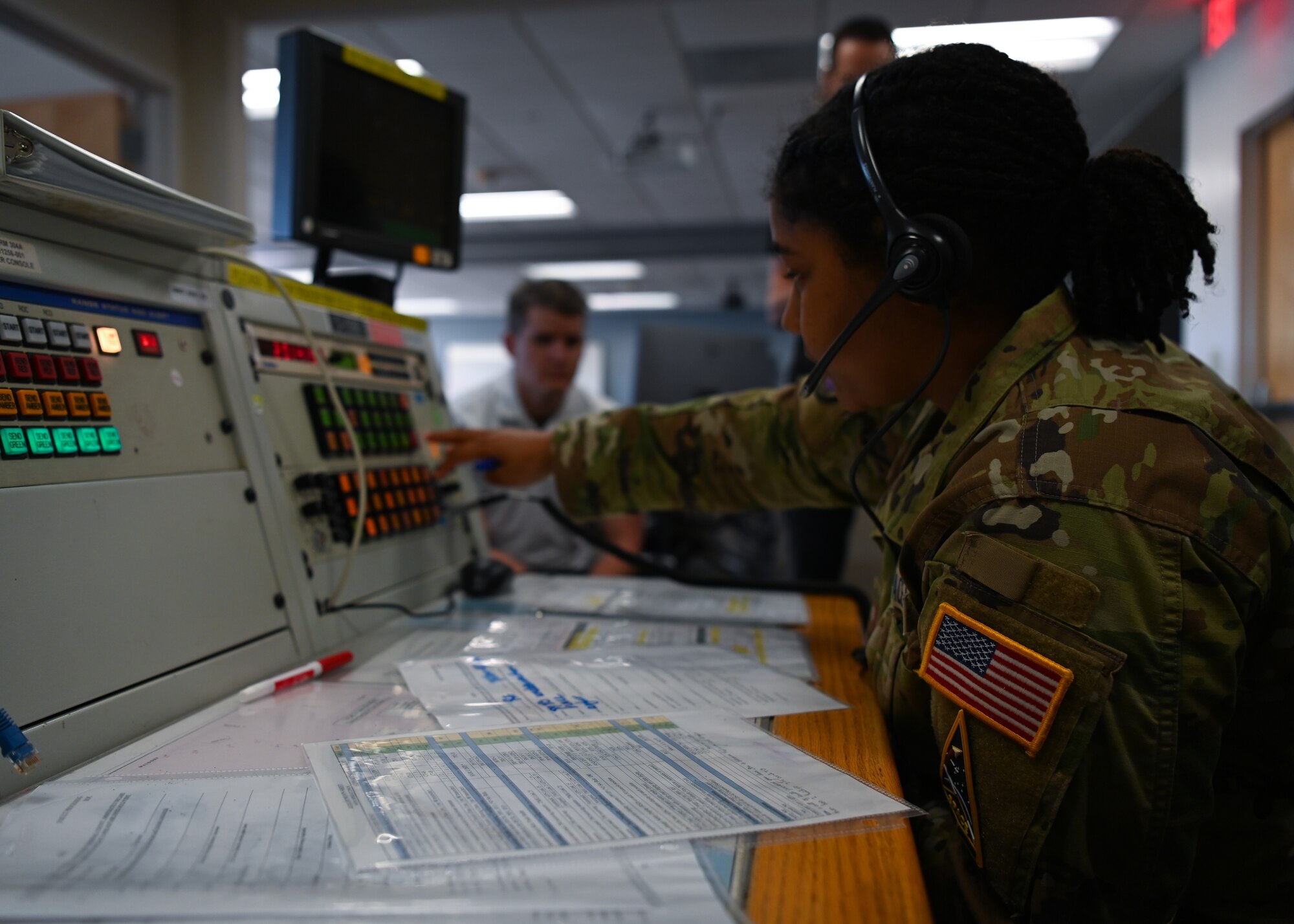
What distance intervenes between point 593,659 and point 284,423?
15.1 inches

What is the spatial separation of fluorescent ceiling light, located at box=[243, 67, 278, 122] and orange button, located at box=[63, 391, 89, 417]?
A: 3901 mm

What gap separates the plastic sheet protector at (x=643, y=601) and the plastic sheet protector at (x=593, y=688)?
0.66ft

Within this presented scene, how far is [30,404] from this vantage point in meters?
0.58

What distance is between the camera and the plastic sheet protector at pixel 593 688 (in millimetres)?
638

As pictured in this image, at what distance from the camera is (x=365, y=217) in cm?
114

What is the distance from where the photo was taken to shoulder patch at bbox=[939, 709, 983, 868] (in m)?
0.51

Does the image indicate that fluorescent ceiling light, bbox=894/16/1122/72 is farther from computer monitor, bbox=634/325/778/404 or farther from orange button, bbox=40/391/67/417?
orange button, bbox=40/391/67/417

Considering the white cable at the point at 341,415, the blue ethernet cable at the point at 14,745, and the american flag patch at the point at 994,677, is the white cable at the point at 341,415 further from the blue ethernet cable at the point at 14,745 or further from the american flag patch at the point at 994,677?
the american flag patch at the point at 994,677

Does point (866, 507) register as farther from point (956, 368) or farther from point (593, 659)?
point (593, 659)

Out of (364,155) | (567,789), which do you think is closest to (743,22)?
(364,155)

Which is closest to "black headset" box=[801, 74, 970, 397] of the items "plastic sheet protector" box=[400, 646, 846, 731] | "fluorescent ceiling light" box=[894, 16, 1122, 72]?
"plastic sheet protector" box=[400, 646, 846, 731]

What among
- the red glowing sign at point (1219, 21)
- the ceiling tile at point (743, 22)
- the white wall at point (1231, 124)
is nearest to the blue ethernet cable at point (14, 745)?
the ceiling tile at point (743, 22)

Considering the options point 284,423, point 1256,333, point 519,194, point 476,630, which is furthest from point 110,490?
point 519,194

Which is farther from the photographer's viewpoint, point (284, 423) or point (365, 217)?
point (365, 217)
